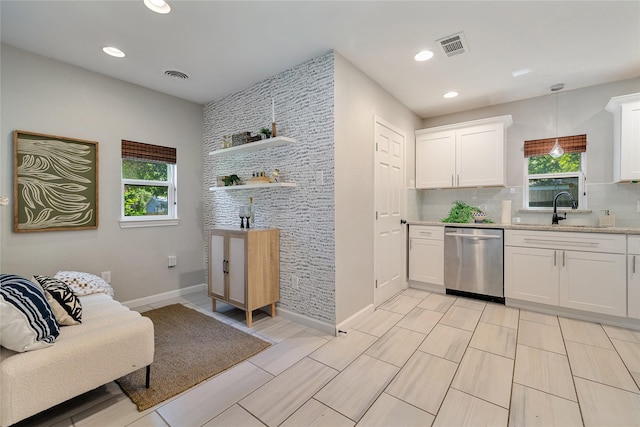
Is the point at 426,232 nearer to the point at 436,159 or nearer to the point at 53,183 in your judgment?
the point at 436,159

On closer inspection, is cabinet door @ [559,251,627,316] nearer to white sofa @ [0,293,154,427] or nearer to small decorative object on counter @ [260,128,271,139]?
small decorative object on counter @ [260,128,271,139]

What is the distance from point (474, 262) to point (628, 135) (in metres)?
2.02

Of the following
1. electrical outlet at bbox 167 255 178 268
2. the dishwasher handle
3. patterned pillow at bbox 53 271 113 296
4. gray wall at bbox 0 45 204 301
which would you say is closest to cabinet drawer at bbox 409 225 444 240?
the dishwasher handle

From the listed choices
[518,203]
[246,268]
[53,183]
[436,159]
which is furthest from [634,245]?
[53,183]

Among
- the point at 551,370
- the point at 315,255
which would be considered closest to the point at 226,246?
the point at 315,255

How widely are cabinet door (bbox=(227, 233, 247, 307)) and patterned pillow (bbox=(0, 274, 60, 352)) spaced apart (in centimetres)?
140

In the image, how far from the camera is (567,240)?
293 cm

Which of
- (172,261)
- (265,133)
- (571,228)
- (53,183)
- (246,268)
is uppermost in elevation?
(265,133)

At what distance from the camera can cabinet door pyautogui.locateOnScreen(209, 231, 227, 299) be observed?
301cm

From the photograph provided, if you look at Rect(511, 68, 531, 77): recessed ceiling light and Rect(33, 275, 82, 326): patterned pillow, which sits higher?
Rect(511, 68, 531, 77): recessed ceiling light

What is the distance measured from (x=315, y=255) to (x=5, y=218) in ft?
9.31

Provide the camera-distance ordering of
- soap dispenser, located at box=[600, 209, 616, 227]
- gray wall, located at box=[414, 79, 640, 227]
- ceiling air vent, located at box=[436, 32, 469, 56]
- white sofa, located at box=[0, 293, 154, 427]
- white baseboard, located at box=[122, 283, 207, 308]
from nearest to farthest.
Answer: white sofa, located at box=[0, 293, 154, 427], ceiling air vent, located at box=[436, 32, 469, 56], soap dispenser, located at box=[600, 209, 616, 227], gray wall, located at box=[414, 79, 640, 227], white baseboard, located at box=[122, 283, 207, 308]

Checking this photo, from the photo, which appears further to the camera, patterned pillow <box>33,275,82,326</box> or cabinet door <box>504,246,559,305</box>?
cabinet door <box>504,246,559,305</box>

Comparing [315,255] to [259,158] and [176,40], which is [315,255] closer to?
[259,158]
